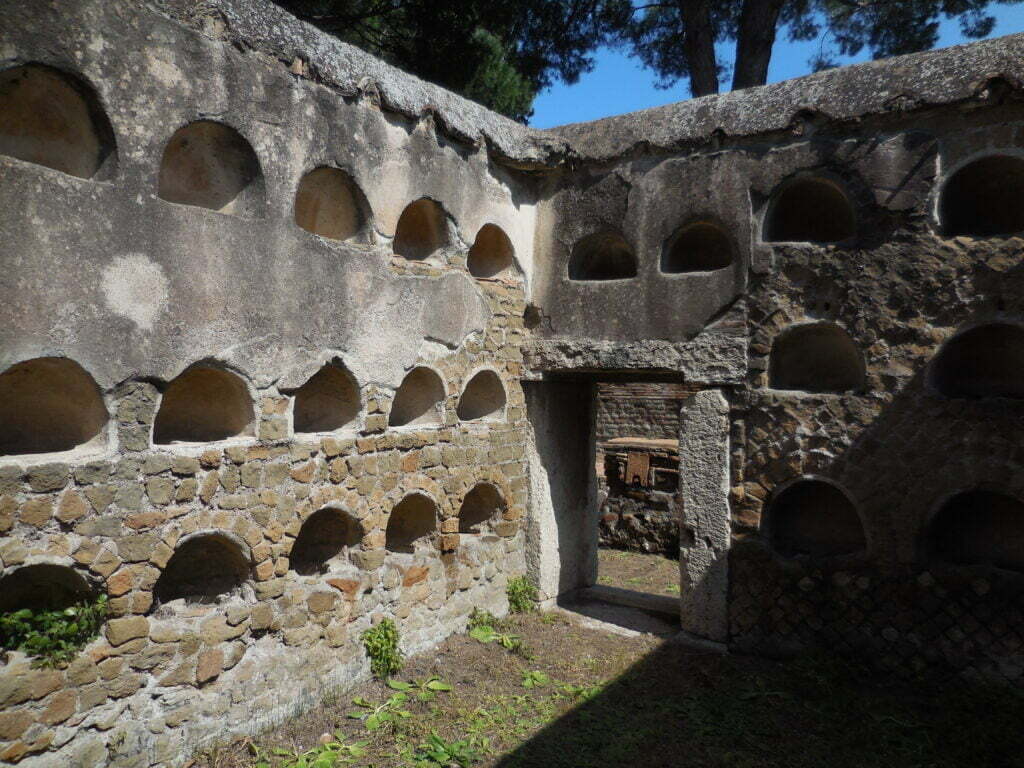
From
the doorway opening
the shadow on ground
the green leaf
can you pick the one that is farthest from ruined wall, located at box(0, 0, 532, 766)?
the shadow on ground

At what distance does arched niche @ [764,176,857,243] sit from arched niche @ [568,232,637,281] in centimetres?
111

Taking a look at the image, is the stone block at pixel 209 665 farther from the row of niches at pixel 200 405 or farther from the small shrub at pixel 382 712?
the row of niches at pixel 200 405

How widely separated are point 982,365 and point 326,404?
14.2 ft

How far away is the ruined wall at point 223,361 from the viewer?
3.30m

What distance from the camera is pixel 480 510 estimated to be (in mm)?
6129

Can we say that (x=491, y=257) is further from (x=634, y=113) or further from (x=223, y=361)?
(x=223, y=361)

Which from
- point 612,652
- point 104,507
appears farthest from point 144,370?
point 612,652

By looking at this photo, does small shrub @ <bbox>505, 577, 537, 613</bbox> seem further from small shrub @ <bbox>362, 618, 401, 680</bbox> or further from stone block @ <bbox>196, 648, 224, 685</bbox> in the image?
stone block @ <bbox>196, 648, 224, 685</bbox>

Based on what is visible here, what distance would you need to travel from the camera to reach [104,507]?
3.46 m

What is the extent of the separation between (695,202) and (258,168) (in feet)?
10.1

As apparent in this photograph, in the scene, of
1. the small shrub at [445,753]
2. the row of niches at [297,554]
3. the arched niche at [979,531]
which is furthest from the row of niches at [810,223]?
the small shrub at [445,753]

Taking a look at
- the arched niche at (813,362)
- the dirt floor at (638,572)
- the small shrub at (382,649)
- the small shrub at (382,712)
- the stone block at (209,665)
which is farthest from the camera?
the dirt floor at (638,572)

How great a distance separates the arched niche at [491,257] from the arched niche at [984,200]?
303cm

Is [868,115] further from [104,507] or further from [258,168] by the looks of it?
[104,507]
